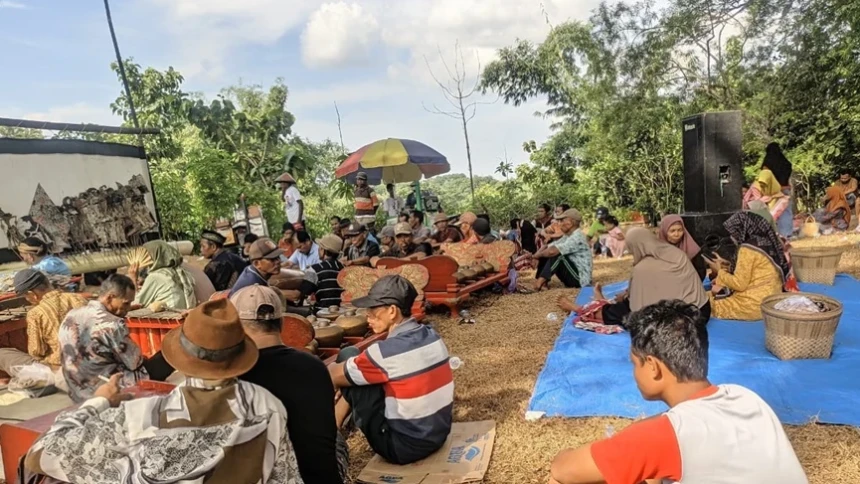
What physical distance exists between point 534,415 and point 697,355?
216 centimetres

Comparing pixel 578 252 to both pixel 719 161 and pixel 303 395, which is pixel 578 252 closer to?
pixel 719 161

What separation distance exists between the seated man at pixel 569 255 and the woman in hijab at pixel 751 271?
203cm

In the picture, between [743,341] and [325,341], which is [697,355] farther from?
[743,341]

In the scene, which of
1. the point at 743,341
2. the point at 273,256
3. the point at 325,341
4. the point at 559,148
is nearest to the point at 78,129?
the point at 273,256

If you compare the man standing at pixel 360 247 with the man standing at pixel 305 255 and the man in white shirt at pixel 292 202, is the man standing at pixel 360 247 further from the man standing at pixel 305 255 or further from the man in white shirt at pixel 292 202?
the man in white shirt at pixel 292 202

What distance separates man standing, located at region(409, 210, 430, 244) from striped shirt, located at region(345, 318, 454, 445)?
5.16m

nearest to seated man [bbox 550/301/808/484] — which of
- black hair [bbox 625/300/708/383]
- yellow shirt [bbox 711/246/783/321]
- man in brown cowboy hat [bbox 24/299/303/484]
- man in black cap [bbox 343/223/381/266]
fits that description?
black hair [bbox 625/300/708/383]

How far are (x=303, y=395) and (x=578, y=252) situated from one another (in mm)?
6142

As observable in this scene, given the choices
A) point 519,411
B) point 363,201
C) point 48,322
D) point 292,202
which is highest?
point 292,202

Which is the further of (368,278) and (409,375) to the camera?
(368,278)

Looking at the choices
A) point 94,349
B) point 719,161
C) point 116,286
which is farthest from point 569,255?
point 94,349

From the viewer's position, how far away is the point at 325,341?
4039 mm

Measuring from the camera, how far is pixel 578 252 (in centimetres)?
786

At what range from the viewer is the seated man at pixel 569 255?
25.4 feet
